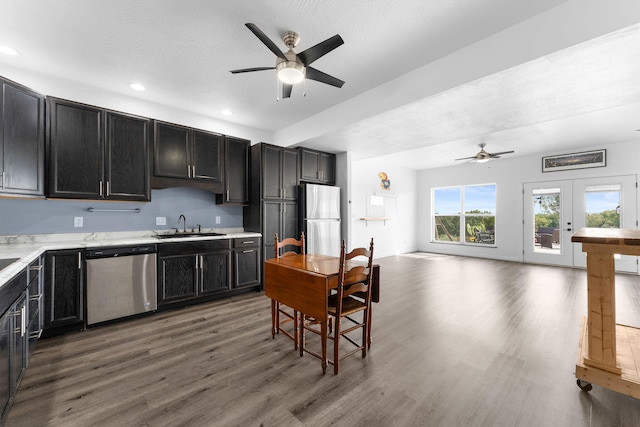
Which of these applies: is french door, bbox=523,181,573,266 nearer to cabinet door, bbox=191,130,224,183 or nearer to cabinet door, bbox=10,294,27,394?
cabinet door, bbox=191,130,224,183

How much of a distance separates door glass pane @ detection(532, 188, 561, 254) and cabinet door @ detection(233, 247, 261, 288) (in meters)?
6.73

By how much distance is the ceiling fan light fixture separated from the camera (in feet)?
7.46

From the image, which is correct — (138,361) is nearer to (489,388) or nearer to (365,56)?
(489,388)

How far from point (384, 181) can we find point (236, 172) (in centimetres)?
457

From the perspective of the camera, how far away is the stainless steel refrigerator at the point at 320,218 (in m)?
4.65

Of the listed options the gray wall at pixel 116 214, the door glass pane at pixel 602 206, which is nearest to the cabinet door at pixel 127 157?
the gray wall at pixel 116 214

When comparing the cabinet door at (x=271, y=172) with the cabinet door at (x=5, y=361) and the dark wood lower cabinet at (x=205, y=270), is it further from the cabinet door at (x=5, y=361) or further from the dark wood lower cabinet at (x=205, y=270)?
the cabinet door at (x=5, y=361)

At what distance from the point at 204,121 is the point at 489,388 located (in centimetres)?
467

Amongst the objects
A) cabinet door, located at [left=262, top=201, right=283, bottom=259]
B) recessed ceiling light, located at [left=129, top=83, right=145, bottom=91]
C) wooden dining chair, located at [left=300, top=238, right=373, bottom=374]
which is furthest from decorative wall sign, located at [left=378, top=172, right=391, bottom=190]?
recessed ceiling light, located at [left=129, top=83, right=145, bottom=91]

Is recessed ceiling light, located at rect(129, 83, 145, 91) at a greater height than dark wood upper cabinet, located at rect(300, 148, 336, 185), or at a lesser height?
greater

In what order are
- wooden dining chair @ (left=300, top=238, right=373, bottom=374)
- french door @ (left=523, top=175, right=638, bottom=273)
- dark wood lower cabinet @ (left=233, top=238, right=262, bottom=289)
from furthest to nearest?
1. french door @ (left=523, top=175, right=638, bottom=273)
2. dark wood lower cabinet @ (left=233, top=238, right=262, bottom=289)
3. wooden dining chair @ (left=300, top=238, right=373, bottom=374)

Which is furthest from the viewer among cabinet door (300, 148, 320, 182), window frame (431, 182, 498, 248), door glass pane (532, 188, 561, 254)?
window frame (431, 182, 498, 248)

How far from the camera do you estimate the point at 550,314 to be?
327 centimetres

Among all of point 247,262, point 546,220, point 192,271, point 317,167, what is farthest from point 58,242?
point 546,220
